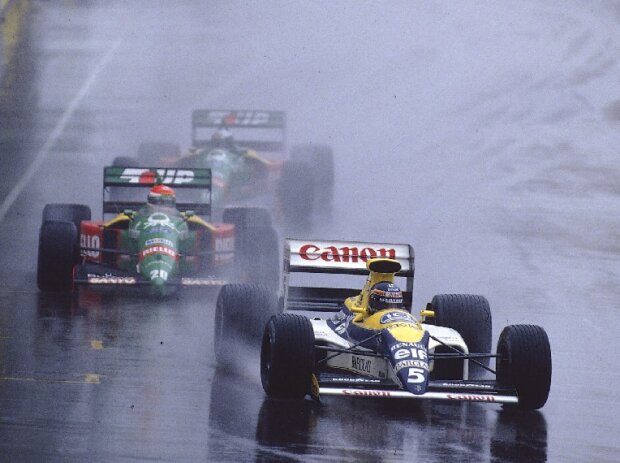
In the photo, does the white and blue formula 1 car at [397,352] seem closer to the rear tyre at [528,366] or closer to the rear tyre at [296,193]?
the rear tyre at [528,366]

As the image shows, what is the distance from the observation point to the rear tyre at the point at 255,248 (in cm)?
2366

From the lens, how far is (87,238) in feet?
78.3

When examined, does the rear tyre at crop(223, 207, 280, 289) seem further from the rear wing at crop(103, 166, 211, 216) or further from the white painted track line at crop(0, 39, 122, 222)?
the white painted track line at crop(0, 39, 122, 222)

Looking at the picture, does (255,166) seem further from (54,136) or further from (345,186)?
(54,136)

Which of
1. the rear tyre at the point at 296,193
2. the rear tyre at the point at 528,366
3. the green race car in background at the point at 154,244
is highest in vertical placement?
the rear tyre at the point at 296,193

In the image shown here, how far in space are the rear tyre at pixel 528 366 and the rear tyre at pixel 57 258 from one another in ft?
27.6

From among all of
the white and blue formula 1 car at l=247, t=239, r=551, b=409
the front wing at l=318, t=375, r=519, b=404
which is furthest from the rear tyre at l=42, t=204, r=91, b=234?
the front wing at l=318, t=375, r=519, b=404

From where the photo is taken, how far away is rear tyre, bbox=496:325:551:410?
15.6 metres

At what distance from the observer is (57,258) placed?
22312mm

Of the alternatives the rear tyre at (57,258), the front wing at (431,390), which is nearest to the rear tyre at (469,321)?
the front wing at (431,390)

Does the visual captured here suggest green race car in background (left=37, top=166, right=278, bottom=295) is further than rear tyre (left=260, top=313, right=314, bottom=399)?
Yes

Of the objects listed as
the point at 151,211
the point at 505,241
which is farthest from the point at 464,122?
the point at 151,211

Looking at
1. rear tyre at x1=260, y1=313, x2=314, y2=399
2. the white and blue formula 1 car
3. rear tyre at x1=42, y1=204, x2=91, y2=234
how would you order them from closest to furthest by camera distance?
the white and blue formula 1 car, rear tyre at x1=260, y1=313, x2=314, y2=399, rear tyre at x1=42, y1=204, x2=91, y2=234

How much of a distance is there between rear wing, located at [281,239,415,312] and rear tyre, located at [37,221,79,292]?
4.97 metres
